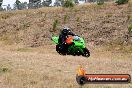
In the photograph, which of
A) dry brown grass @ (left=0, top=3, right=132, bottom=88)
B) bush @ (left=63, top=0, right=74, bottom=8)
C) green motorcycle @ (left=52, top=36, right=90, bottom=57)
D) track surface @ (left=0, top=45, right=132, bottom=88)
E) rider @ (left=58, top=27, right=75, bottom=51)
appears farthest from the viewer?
bush @ (left=63, top=0, right=74, bottom=8)

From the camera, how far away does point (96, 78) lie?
460 inches

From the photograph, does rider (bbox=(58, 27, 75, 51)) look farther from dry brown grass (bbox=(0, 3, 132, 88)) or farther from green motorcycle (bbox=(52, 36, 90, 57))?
dry brown grass (bbox=(0, 3, 132, 88))

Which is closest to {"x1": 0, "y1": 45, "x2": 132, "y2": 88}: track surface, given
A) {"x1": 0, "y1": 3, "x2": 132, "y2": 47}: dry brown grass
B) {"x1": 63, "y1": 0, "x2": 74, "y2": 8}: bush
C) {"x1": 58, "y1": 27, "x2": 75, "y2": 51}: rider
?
{"x1": 58, "y1": 27, "x2": 75, "y2": 51}: rider

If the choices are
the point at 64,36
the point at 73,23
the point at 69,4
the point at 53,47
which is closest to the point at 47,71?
the point at 64,36

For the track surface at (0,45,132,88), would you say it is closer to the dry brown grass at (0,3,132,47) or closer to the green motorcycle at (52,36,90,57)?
the green motorcycle at (52,36,90,57)

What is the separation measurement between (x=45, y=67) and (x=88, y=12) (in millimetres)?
24107

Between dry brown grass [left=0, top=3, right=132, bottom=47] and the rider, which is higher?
the rider

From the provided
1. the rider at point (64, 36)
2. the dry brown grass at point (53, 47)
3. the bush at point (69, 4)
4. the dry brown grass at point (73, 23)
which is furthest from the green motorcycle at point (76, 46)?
the bush at point (69, 4)

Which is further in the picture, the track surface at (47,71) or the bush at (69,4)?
the bush at (69,4)

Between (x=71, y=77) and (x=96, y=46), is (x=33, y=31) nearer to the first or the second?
(x=96, y=46)

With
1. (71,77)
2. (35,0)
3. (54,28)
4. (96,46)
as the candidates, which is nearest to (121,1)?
(54,28)

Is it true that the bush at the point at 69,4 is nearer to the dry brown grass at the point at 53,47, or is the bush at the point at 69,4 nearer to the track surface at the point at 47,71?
the dry brown grass at the point at 53,47

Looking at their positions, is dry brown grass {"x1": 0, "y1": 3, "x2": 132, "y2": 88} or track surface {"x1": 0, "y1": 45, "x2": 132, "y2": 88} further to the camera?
dry brown grass {"x1": 0, "y1": 3, "x2": 132, "y2": 88}

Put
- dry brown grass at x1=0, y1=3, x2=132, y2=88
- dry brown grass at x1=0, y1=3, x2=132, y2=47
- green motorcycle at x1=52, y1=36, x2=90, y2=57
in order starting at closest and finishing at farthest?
dry brown grass at x1=0, y1=3, x2=132, y2=88
green motorcycle at x1=52, y1=36, x2=90, y2=57
dry brown grass at x1=0, y1=3, x2=132, y2=47
